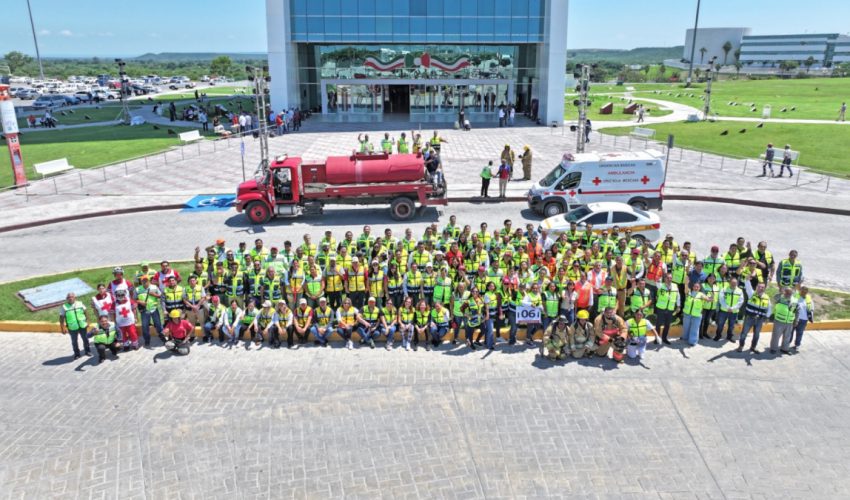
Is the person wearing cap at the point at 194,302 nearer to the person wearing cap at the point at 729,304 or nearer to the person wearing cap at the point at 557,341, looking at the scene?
the person wearing cap at the point at 557,341

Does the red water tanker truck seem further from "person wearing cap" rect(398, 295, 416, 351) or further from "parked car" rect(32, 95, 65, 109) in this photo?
"parked car" rect(32, 95, 65, 109)

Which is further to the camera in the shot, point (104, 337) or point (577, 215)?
point (577, 215)

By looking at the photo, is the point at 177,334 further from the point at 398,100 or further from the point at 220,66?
the point at 220,66

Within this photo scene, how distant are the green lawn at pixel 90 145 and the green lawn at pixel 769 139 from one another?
3140 centimetres

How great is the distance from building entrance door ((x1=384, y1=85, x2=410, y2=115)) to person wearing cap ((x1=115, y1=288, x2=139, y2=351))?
44350 millimetres

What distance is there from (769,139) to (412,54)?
88.6 feet

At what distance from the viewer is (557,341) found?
11008 mm

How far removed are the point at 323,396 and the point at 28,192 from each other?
22.4 metres

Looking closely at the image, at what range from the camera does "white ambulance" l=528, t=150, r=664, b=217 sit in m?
20.0

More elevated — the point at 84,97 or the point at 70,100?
the point at 84,97

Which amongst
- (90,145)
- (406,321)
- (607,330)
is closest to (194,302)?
(406,321)

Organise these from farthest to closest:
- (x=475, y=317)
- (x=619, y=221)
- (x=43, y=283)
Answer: (x=619, y=221), (x=43, y=283), (x=475, y=317)

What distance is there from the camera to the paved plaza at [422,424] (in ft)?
25.9

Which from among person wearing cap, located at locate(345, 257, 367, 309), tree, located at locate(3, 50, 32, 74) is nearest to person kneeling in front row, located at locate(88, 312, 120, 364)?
person wearing cap, located at locate(345, 257, 367, 309)
